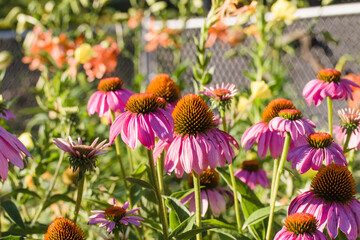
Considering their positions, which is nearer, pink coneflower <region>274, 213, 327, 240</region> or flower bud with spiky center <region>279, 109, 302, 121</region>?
pink coneflower <region>274, 213, 327, 240</region>

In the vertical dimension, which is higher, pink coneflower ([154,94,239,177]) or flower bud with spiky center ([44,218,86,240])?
pink coneflower ([154,94,239,177])

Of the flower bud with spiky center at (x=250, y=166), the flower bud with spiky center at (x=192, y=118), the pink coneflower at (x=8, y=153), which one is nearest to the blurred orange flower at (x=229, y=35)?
the flower bud with spiky center at (x=250, y=166)

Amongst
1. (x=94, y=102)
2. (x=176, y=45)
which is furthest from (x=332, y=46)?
(x=94, y=102)

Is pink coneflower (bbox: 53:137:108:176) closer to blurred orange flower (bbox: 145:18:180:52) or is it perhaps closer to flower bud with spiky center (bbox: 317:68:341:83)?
flower bud with spiky center (bbox: 317:68:341:83)

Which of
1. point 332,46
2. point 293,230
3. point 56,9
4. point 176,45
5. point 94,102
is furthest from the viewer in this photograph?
point 332,46

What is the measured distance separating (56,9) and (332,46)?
1.64 meters

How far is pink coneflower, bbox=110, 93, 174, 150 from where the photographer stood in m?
0.69

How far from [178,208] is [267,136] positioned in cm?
21

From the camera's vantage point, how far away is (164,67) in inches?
117

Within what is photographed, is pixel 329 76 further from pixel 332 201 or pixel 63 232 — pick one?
pixel 63 232

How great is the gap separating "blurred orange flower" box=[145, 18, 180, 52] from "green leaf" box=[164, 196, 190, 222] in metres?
1.80

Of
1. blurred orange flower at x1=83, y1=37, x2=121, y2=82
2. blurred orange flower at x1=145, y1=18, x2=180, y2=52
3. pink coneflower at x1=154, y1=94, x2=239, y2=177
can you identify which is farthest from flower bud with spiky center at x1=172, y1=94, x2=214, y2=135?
blurred orange flower at x1=145, y1=18, x2=180, y2=52

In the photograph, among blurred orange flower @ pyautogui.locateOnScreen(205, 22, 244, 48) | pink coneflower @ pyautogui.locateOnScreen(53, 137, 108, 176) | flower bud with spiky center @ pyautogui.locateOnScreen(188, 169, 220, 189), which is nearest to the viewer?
pink coneflower @ pyautogui.locateOnScreen(53, 137, 108, 176)

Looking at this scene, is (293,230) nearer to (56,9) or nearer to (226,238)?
(226,238)
